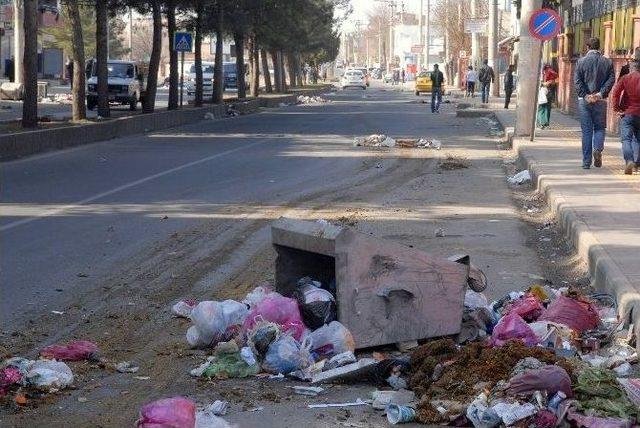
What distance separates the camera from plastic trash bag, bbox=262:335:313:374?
23.5 ft

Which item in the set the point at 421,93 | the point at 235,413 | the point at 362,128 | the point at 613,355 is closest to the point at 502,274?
the point at 613,355

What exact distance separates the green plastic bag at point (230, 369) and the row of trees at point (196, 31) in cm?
2066

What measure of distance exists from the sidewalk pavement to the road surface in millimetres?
634

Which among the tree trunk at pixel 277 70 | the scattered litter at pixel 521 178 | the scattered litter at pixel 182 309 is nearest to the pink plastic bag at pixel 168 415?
the scattered litter at pixel 182 309

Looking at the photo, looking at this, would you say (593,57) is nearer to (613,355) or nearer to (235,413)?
(613,355)

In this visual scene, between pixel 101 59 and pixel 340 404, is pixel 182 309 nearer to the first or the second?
pixel 340 404

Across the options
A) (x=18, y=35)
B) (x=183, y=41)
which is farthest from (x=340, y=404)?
(x=18, y=35)

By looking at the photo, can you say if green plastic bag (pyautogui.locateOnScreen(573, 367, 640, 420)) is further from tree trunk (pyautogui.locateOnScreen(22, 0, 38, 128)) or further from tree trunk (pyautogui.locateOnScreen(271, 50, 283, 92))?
tree trunk (pyautogui.locateOnScreen(271, 50, 283, 92))

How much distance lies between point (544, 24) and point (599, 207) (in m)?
12.5

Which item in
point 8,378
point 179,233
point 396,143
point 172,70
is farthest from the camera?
Answer: point 172,70

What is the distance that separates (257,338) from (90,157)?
16973 mm

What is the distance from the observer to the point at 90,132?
2820 cm

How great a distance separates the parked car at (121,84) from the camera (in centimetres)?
4609

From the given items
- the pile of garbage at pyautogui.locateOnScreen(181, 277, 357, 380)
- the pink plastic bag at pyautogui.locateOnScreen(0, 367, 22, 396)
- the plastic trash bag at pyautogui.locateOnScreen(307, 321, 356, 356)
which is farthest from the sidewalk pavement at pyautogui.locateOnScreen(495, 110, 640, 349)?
the pink plastic bag at pyautogui.locateOnScreen(0, 367, 22, 396)
